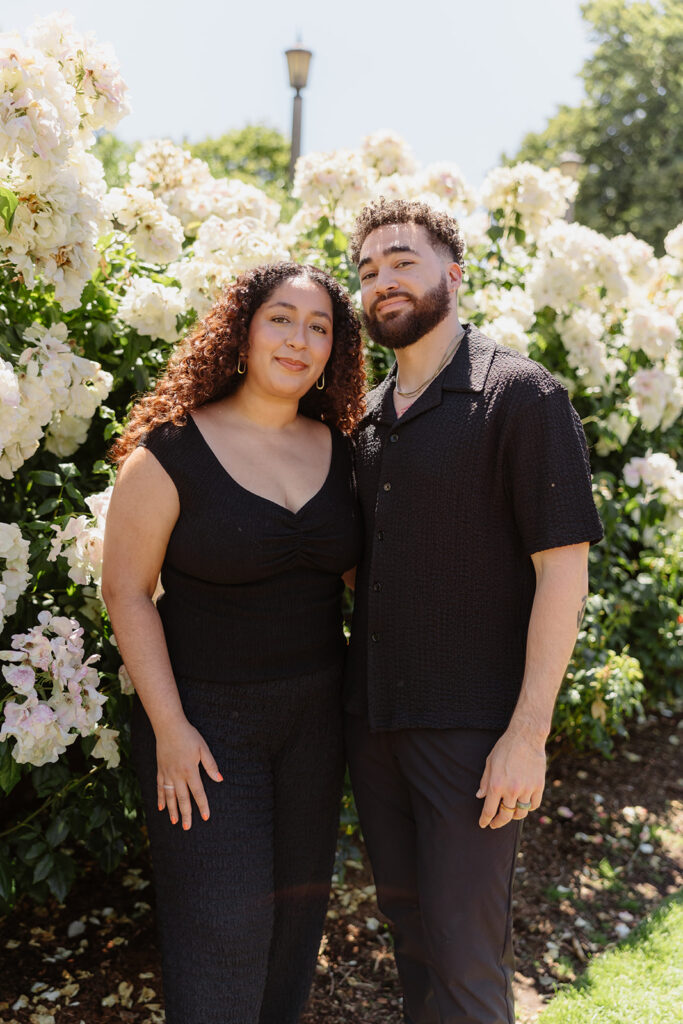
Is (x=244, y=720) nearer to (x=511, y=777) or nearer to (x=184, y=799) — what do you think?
(x=184, y=799)

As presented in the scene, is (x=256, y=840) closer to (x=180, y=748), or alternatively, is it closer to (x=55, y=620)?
(x=180, y=748)

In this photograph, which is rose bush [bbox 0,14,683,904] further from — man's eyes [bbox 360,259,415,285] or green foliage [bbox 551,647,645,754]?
man's eyes [bbox 360,259,415,285]

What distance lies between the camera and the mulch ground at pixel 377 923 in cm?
286

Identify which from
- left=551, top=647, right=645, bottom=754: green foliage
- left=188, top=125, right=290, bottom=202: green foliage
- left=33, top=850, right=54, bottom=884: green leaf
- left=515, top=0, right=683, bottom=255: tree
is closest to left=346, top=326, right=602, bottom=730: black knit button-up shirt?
left=33, top=850, right=54, bottom=884: green leaf

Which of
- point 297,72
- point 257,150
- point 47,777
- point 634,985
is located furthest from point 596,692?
point 257,150

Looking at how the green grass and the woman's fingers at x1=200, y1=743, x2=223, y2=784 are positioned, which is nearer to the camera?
the woman's fingers at x1=200, y1=743, x2=223, y2=784

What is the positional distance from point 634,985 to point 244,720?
1.82 m

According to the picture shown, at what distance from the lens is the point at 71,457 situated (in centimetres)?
302

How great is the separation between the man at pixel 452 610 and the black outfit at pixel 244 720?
137 millimetres

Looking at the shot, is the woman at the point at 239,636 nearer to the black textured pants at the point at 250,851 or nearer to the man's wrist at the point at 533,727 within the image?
the black textured pants at the point at 250,851

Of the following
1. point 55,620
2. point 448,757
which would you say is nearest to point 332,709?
point 448,757

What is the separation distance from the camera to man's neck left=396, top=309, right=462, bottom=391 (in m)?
2.48

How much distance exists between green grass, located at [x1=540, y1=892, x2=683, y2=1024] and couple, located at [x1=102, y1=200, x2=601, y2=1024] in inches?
30.1

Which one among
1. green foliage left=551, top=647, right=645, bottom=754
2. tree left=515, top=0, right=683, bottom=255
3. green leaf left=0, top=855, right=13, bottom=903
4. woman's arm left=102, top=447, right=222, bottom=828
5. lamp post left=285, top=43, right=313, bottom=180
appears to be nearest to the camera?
woman's arm left=102, top=447, right=222, bottom=828
